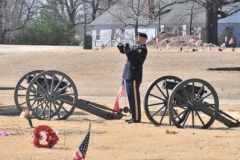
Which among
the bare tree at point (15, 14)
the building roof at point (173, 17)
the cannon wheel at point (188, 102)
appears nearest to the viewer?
the cannon wheel at point (188, 102)

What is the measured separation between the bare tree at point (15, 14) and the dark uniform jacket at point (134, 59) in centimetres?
5784

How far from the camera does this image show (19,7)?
7700 centimetres

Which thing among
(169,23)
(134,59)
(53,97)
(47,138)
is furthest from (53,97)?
(169,23)

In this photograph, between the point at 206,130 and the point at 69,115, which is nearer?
the point at 206,130

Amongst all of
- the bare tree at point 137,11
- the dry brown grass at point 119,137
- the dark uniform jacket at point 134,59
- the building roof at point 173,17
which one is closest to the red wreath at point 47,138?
the dry brown grass at point 119,137

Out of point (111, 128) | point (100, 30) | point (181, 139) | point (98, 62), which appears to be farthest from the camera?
point (100, 30)

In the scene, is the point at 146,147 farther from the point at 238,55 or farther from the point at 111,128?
the point at 238,55

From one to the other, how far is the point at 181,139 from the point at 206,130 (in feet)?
5.47

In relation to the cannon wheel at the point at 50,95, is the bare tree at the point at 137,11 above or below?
above

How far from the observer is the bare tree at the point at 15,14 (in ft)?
236

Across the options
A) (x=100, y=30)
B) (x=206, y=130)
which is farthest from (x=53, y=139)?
(x=100, y=30)

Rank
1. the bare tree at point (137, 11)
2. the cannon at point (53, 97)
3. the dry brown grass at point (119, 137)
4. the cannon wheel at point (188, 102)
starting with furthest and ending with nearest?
the bare tree at point (137, 11) → the cannon at point (53, 97) → the cannon wheel at point (188, 102) → the dry brown grass at point (119, 137)

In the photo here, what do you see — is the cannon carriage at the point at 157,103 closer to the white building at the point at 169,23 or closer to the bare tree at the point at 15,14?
the white building at the point at 169,23

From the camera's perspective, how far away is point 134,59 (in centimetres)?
1334
